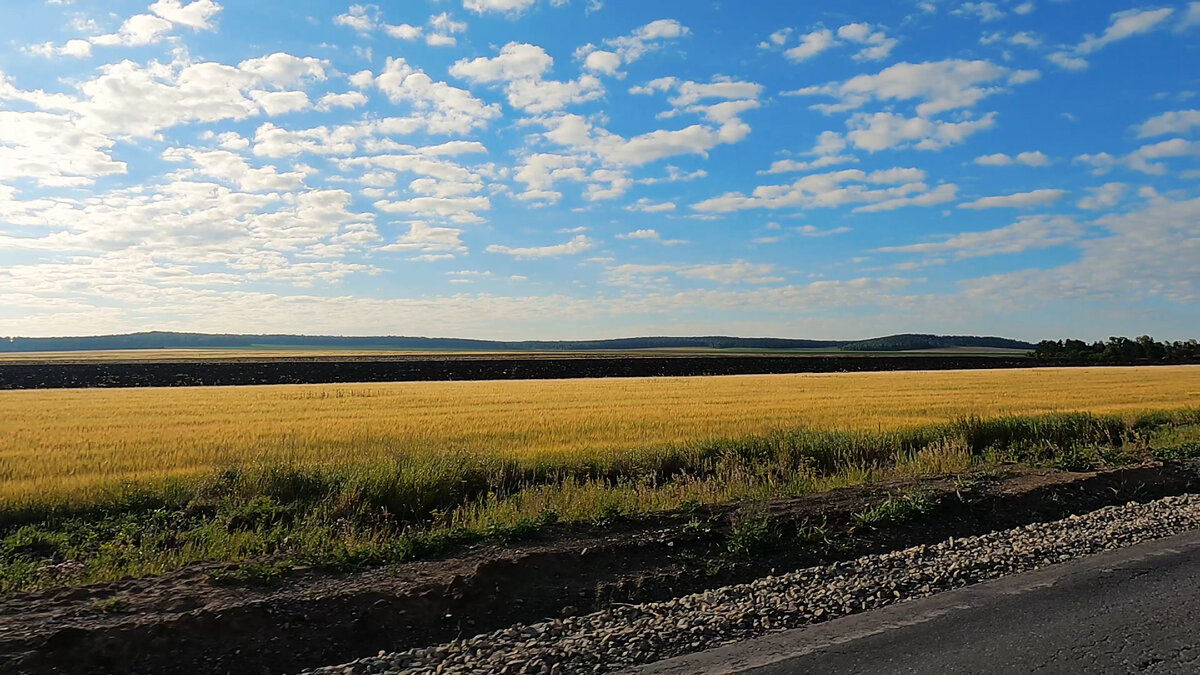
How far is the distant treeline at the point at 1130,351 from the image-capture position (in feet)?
364

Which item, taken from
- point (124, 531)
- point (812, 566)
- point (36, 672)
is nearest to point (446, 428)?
point (124, 531)

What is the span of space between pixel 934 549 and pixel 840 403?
2226 centimetres

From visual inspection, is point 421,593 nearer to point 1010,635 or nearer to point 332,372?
point 1010,635

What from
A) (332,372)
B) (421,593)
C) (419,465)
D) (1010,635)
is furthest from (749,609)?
(332,372)

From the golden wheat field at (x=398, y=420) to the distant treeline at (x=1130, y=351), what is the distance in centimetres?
8694

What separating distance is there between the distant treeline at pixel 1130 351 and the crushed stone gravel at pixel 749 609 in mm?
121205

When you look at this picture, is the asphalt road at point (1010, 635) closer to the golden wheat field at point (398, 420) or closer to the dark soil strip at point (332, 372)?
the golden wheat field at point (398, 420)

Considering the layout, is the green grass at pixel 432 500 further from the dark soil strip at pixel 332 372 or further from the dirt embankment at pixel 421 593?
the dark soil strip at pixel 332 372

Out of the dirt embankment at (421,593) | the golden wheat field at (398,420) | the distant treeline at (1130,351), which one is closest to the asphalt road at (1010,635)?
the dirt embankment at (421,593)

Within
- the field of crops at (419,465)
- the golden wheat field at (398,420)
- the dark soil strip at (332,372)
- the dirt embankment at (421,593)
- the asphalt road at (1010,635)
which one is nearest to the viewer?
the asphalt road at (1010,635)

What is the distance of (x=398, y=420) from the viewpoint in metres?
23.0

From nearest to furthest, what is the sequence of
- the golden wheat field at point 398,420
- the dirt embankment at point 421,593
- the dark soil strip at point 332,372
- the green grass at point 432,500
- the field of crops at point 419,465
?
the dirt embankment at point 421,593, the green grass at point 432,500, the field of crops at point 419,465, the golden wheat field at point 398,420, the dark soil strip at point 332,372

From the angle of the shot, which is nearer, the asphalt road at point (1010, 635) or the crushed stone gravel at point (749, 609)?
the asphalt road at point (1010, 635)

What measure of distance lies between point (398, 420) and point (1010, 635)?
1937 cm
